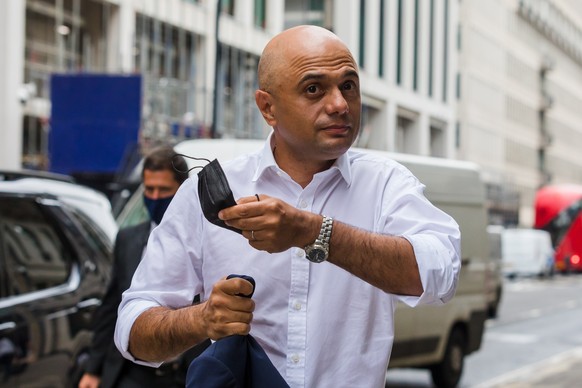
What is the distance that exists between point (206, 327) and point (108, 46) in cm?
2680

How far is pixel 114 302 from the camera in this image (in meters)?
5.96

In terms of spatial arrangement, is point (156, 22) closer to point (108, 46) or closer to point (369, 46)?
point (108, 46)

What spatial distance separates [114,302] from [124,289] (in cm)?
21

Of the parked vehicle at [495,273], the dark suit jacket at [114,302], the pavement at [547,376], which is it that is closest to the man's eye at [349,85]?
the dark suit jacket at [114,302]

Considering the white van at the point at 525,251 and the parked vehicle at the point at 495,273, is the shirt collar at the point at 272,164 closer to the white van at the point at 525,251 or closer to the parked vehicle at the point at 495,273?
the parked vehicle at the point at 495,273

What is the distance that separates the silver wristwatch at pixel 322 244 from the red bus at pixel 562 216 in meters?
24.1

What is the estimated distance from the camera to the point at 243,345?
278 cm

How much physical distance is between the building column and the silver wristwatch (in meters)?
22.4

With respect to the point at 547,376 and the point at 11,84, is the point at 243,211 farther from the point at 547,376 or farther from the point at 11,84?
Result: the point at 11,84

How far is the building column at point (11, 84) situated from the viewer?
80.4 feet

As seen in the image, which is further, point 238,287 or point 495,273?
point 495,273

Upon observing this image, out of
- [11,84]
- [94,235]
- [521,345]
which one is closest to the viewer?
[94,235]

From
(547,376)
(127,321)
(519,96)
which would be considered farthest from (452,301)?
(519,96)

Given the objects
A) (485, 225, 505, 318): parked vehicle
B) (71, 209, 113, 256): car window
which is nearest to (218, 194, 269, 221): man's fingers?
(71, 209, 113, 256): car window
